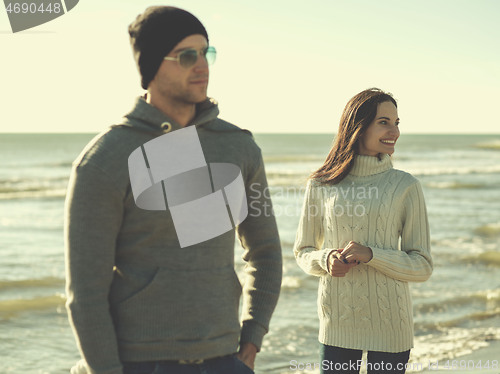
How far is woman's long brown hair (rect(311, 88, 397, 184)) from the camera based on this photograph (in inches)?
139

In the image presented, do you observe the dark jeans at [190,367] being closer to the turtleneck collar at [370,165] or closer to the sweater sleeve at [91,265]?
the sweater sleeve at [91,265]

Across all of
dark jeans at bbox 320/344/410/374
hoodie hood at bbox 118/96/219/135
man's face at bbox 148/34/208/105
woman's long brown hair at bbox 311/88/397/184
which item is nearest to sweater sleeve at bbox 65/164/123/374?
hoodie hood at bbox 118/96/219/135

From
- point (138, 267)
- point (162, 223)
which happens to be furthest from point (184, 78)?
point (138, 267)

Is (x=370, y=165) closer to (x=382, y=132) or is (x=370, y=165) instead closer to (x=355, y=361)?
(x=382, y=132)

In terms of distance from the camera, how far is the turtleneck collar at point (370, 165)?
3.52 meters

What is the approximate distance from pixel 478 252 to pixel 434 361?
5.63m

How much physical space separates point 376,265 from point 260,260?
3.81 ft

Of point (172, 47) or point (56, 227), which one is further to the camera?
point (56, 227)

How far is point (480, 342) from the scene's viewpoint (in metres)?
6.43

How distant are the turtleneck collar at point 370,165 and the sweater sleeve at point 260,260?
136cm

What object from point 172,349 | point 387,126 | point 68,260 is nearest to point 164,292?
point 172,349

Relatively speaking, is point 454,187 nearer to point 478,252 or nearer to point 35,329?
point 478,252

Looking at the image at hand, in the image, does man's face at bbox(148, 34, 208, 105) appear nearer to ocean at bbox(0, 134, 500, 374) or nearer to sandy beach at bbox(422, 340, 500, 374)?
ocean at bbox(0, 134, 500, 374)

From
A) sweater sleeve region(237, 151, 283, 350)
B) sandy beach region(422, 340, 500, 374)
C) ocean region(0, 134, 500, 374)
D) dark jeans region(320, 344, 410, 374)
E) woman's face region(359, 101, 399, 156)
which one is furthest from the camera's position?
ocean region(0, 134, 500, 374)
